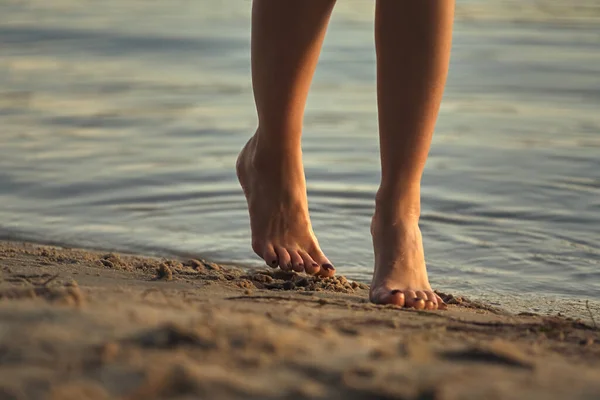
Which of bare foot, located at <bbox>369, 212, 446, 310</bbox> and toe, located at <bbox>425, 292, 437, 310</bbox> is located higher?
bare foot, located at <bbox>369, 212, 446, 310</bbox>

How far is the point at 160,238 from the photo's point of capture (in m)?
3.53

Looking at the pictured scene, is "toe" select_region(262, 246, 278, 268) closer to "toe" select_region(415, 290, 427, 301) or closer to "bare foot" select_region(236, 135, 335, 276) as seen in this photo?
"bare foot" select_region(236, 135, 335, 276)

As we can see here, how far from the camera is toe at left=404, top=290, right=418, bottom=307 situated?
2.44 m

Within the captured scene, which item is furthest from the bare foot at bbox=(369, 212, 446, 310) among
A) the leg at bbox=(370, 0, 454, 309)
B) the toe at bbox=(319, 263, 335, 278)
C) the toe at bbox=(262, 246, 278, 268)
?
the toe at bbox=(262, 246, 278, 268)

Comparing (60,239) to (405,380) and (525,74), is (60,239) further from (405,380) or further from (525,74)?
(525,74)

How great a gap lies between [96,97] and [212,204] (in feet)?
6.80

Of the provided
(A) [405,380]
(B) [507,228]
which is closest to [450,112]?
(B) [507,228]

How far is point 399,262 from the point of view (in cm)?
255

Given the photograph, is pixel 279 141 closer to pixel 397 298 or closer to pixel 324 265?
pixel 324 265

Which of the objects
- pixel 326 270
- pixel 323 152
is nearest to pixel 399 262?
pixel 326 270

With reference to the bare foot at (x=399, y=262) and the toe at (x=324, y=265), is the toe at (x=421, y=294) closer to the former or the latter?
the bare foot at (x=399, y=262)

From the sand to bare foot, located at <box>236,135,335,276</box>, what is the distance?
0.69 meters

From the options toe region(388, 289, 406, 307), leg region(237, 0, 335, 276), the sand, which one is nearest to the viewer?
the sand

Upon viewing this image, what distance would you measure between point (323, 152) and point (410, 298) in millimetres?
2183
